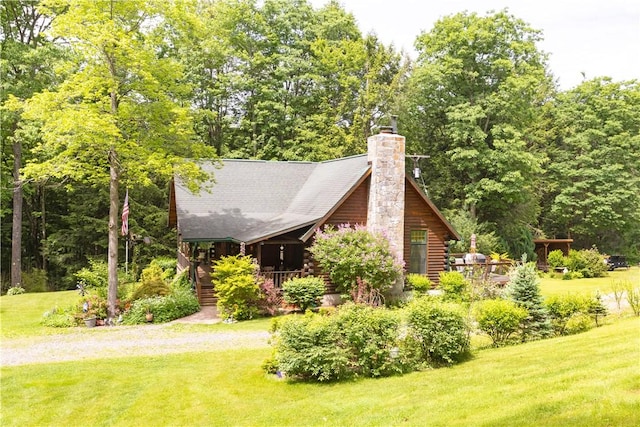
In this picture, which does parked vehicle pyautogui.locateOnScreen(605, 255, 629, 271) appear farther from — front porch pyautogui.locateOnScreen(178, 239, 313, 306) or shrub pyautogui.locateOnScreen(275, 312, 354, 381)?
shrub pyautogui.locateOnScreen(275, 312, 354, 381)

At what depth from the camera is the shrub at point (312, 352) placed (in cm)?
963

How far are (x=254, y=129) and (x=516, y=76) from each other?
18106mm

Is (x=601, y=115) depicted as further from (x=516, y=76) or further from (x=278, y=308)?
(x=278, y=308)

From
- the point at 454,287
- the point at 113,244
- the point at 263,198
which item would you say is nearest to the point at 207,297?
the point at 113,244

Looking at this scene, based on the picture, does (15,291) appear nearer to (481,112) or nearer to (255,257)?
(255,257)

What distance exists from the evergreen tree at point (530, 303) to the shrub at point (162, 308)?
10.9 metres

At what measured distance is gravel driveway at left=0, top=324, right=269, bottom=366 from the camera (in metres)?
12.4

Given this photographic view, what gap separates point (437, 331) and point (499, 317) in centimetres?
209

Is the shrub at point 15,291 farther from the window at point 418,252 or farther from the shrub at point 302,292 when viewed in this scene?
the window at point 418,252

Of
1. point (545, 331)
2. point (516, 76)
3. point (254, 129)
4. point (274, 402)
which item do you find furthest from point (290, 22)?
point (274, 402)

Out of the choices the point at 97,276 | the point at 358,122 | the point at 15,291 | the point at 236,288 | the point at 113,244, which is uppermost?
the point at 358,122

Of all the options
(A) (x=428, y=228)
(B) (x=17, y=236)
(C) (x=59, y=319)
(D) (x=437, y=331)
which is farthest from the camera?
(B) (x=17, y=236)

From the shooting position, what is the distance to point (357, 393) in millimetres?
8820

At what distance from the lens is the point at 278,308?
17.9 meters
